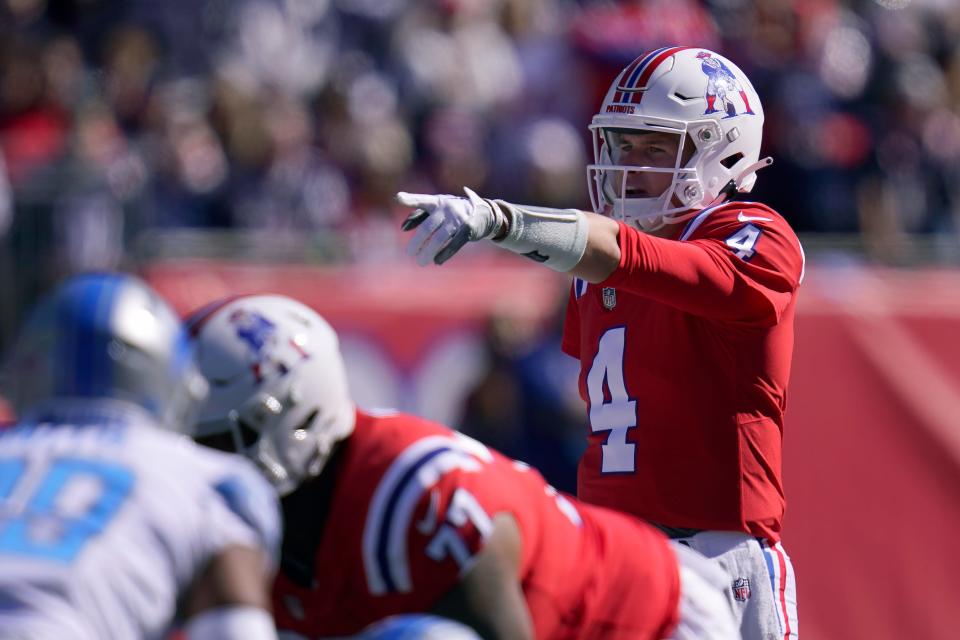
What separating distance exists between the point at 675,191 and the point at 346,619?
144 cm

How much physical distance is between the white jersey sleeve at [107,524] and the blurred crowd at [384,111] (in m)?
4.83

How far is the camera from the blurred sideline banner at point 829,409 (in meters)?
7.46

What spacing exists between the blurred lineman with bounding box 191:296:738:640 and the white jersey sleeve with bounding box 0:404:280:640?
48cm

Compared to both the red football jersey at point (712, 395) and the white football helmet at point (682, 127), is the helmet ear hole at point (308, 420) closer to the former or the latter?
the red football jersey at point (712, 395)

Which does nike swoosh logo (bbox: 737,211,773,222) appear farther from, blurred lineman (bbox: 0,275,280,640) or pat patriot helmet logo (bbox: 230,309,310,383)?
blurred lineman (bbox: 0,275,280,640)

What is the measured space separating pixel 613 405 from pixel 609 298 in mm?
285

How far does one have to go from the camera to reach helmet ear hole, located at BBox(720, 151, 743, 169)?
419 centimetres

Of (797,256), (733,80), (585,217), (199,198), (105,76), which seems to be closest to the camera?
(585,217)

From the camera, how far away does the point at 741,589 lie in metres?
3.90

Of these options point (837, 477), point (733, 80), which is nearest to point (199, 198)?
point (837, 477)

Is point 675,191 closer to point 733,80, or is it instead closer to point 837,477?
point 733,80

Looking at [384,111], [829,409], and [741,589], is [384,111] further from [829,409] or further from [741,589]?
[741,589]

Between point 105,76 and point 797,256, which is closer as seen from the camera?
point 797,256

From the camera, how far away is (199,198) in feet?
27.2
